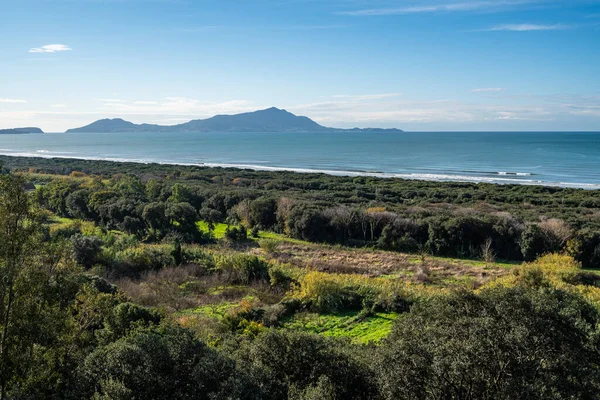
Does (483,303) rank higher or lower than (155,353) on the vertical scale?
higher

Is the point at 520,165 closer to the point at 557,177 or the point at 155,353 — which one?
the point at 557,177

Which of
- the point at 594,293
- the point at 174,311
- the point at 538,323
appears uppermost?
the point at 538,323

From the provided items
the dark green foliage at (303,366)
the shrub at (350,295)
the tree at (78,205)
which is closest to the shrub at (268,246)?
the shrub at (350,295)

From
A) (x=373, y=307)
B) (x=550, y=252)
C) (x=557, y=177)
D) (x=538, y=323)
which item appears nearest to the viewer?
(x=538, y=323)

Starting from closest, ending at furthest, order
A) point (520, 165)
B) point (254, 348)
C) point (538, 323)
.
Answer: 1. point (538, 323)
2. point (254, 348)
3. point (520, 165)

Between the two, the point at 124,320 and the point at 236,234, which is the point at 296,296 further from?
the point at 236,234

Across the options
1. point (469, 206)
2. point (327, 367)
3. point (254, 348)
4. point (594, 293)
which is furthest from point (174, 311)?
point (469, 206)

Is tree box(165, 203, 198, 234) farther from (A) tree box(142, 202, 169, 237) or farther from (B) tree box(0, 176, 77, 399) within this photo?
(B) tree box(0, 176, 77, 399)

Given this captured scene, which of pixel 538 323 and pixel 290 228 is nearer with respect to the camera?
pixel 538 323

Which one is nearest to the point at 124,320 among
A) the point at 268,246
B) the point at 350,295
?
the point at 350,295
